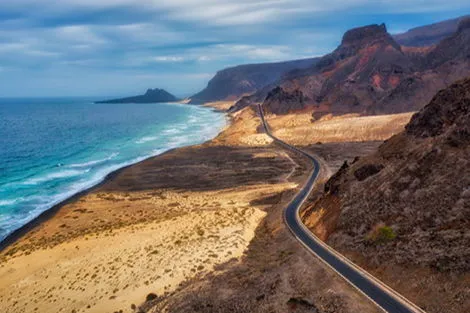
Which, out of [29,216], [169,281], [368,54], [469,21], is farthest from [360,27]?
[169,281]

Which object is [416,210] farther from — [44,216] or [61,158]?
[61,158]

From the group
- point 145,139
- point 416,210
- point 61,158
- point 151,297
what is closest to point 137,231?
point 151,297

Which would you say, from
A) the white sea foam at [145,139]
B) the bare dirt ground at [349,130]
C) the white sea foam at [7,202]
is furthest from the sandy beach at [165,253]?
the white sea foam at [145,139]

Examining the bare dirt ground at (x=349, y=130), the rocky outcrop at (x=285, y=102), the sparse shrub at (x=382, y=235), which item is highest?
the rocky outcrop at (x=285, y=102)

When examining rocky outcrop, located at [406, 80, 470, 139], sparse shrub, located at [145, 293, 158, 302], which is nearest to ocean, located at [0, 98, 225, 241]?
sparse shrub, located at [145, 293, 158, 302]

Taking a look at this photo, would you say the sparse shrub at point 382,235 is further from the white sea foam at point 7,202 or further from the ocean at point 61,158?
the white sea foam at point 7,202
